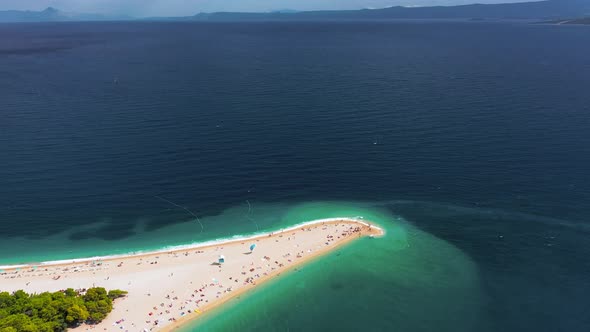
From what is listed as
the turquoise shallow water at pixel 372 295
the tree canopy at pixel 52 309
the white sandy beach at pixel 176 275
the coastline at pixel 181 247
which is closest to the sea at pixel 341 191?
the turquoise shallow water at pixel 372 295

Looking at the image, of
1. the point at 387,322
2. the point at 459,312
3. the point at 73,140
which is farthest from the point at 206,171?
the point at 459,312

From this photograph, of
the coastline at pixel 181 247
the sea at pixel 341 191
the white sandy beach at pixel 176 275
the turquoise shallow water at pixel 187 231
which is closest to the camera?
the white sandy beach at pixel 176 275

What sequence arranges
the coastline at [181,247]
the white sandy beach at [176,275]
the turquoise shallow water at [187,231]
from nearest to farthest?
the white sandy beach at [176,275] → the coastline at [181,247] → the turquoise shallow water at [187,231]

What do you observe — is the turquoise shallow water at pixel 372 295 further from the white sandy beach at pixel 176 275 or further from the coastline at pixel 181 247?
the coastline at pixel 181 247

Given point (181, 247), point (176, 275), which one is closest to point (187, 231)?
point (181, 247)

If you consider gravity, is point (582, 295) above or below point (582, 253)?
below

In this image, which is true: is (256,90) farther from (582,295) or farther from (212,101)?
(582,295)

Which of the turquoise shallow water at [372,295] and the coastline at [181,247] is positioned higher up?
the coastline at [181,247]
